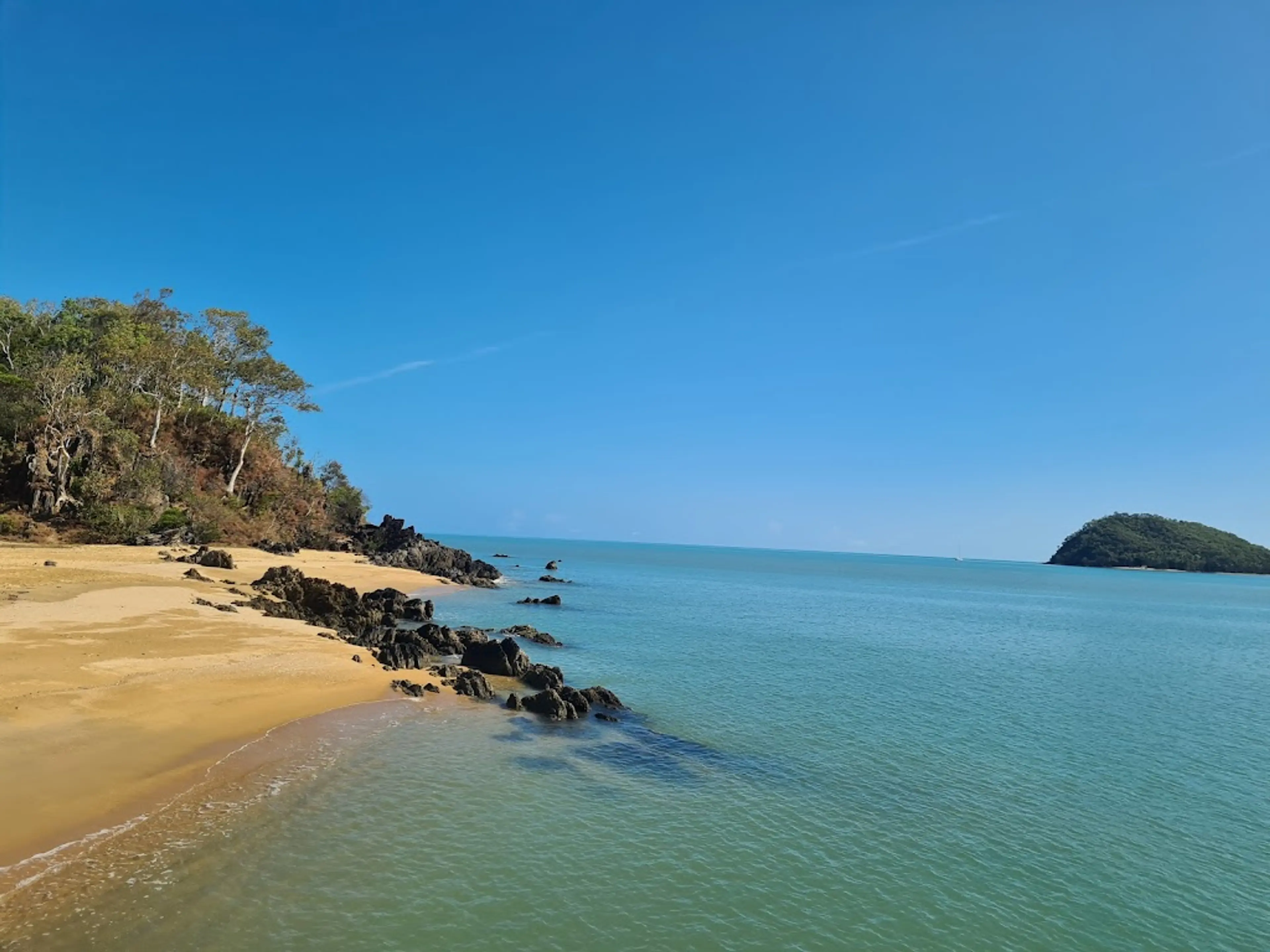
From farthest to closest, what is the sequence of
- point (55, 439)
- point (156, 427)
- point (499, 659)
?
point (156, 427) → point (55, 439) → point (499, 659)

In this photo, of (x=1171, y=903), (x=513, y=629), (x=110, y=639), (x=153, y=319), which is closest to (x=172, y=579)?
(x=110, y=639)

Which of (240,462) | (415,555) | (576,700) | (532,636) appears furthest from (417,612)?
(415,555)

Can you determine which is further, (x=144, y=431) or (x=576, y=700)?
(x=144, y=431)

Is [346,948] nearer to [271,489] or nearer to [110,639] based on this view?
[110,639]

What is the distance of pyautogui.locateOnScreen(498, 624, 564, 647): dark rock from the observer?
130 ft

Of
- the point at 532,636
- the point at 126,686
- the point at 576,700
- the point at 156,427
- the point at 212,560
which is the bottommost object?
the point at 532,636

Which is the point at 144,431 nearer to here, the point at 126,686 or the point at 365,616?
the point at 365,616

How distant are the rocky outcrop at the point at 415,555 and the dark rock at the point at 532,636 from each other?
35.8 meters

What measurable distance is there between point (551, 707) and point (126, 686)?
1231cm

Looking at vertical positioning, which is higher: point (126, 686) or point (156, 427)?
point (156, 427)

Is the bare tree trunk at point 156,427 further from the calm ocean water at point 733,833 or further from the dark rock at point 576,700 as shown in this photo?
the dark rock at point 576,700

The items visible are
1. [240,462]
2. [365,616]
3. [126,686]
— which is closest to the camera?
[126,686]

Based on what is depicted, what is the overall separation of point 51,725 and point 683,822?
14.2 meters

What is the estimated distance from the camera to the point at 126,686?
1830 cm
